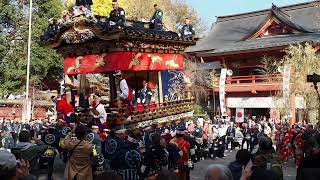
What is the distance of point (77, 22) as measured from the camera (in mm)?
11812

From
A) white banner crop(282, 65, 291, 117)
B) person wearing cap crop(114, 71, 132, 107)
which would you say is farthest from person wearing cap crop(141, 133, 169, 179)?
white banner crop(282, 65, 291, 117)

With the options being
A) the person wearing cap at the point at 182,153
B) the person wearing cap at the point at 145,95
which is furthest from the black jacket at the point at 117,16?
the person wearing cap at the point at 182,153

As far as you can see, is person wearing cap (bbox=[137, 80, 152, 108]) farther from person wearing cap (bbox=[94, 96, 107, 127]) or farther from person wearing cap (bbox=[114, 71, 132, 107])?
person wearing cap (bbox=[94, 96, 107, 127])

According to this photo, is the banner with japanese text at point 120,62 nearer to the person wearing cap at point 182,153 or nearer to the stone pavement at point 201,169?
the stone pavement at point 201,169

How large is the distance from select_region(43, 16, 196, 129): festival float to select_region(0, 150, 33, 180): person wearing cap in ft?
21.6

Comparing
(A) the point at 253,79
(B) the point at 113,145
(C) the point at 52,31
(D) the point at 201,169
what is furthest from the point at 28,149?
(A) the point at 253,79

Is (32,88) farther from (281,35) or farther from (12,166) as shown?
(12,166)

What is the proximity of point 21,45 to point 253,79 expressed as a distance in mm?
15266

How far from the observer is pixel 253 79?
27.5 m

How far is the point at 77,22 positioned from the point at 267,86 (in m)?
17.0

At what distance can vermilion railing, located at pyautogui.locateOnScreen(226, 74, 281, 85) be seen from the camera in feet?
85.4

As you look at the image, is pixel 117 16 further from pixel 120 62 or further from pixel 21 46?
pixel 21 46

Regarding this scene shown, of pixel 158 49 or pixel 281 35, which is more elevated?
pixel 281 35

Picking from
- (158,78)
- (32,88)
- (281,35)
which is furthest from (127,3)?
(158,78)
